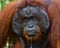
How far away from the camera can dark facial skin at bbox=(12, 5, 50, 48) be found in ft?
13.0

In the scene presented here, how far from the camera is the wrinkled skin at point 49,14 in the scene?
155 inches

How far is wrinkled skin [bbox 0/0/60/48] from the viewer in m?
3.93

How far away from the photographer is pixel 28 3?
4.02 metres

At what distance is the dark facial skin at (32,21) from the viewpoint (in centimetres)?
397

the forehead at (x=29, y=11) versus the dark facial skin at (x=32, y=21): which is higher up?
the forehead at (x=29, y=11)

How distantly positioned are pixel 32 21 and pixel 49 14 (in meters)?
0.12

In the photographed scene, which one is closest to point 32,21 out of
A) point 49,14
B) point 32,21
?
point 32,21

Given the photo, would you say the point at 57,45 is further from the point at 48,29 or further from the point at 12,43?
the point at 12,43

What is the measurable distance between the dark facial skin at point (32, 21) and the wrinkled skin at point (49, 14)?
0.11 ft

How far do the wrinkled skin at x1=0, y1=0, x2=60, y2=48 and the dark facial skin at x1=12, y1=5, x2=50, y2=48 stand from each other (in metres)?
0.03

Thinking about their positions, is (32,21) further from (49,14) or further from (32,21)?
(49,14)

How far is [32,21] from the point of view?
399cm

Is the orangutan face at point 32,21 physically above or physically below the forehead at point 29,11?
below

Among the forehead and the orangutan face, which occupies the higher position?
the forehead
